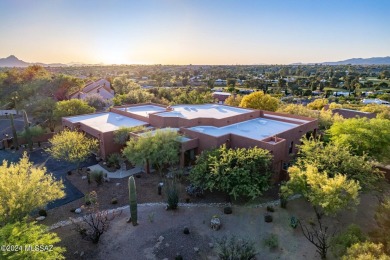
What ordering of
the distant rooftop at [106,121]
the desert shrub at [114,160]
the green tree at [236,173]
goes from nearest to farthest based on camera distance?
the green tree at [236,173], the desert shrub at [114,160], the distant rooftop at [106,121]

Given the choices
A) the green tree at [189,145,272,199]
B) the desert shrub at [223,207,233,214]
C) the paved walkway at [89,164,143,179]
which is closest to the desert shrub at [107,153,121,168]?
the paved walkway at [89,164,143,179]

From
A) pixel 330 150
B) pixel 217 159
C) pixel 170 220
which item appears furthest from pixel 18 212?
pixel 330 150

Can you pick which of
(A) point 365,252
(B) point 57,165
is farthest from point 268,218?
(B) point 57,165

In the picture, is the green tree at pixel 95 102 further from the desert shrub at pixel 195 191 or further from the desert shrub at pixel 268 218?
the desert shrub at pixel 268 218

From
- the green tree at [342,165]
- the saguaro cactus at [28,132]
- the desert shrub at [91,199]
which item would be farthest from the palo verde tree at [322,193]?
the saguaro cactus at [28,132]

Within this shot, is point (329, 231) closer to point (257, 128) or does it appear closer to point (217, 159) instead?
point (217, 159)

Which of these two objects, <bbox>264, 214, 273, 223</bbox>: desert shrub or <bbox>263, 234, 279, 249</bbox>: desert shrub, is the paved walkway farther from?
<bbox>263, 234, 279, 249</bbox>: desert shrub
